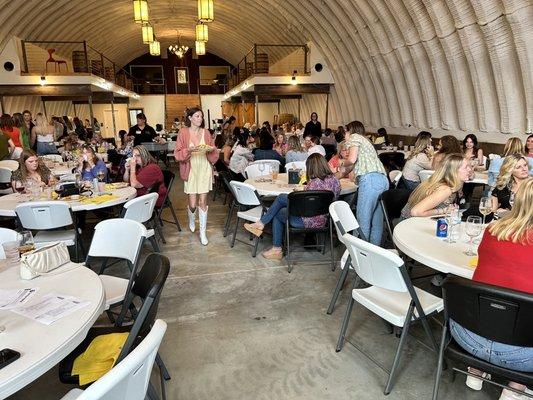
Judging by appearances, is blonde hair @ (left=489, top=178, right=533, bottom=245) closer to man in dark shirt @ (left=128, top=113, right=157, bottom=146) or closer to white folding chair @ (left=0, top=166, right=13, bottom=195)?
white folding chair @ (left=0, top=166, right=13, bottom=195)

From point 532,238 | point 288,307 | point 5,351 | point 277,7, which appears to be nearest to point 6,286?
point 5,351

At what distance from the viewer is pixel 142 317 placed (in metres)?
2.16

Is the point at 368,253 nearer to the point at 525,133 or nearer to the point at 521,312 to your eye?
the point at 521,312

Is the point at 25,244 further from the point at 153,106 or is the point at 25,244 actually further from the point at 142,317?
the point at 153,106

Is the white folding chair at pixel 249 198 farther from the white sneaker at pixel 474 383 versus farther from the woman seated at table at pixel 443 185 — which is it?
the white sneaker at pixel 474 383

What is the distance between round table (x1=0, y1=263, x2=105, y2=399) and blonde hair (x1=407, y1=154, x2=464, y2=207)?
3.02 meters

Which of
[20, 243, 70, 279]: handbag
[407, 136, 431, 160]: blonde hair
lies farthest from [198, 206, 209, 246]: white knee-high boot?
[407, 136, 431, 160]: blonde hair

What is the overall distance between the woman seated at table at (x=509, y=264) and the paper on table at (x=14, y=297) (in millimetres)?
2476

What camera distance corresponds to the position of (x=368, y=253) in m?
2.67

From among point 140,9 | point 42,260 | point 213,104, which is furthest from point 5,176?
point 213,104

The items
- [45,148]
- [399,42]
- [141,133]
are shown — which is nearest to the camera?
[45,148]

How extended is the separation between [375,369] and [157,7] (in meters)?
22.4

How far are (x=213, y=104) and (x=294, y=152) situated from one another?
25.7m

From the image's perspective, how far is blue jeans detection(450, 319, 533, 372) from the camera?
2205 mm
